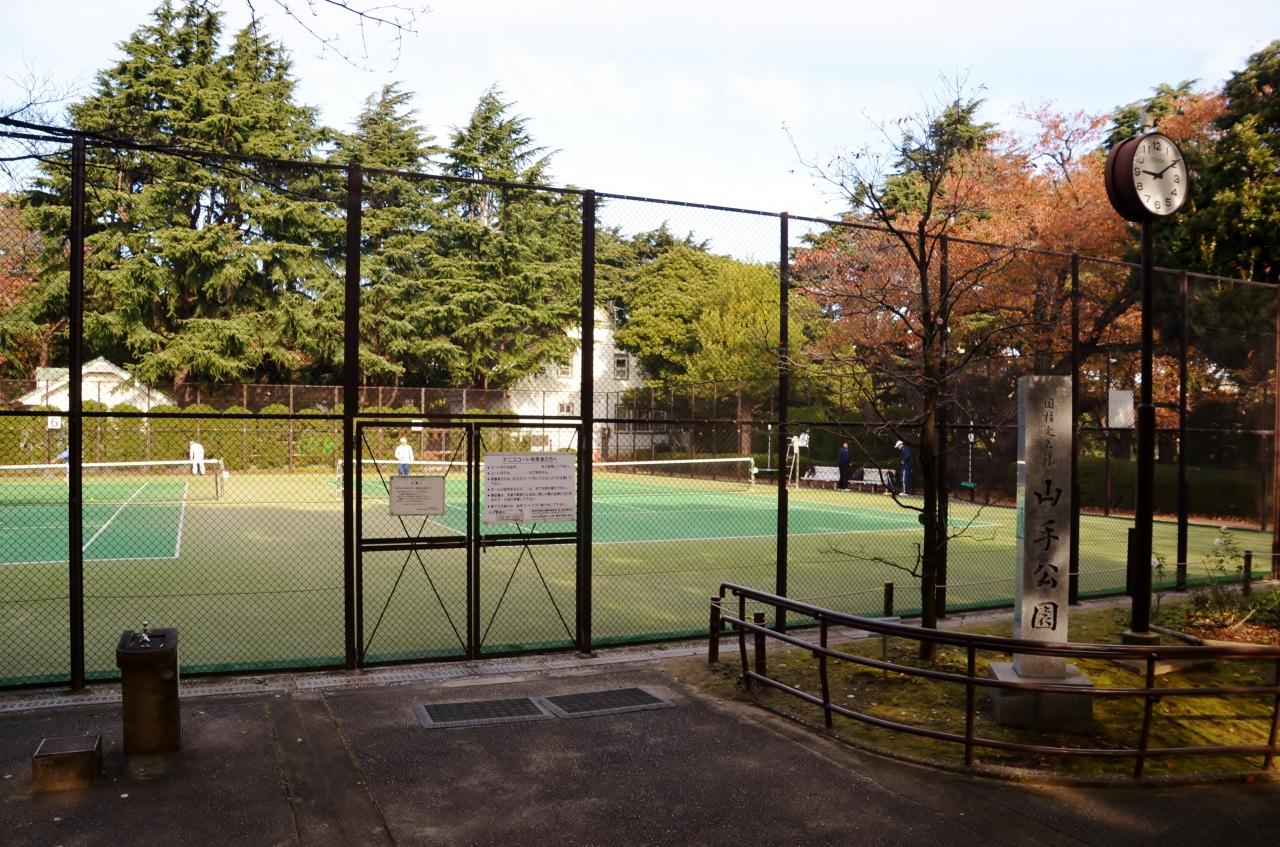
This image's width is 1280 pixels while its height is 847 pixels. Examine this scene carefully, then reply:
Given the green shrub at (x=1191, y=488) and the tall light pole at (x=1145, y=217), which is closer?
the tall light pole at (x=1145, y=217)

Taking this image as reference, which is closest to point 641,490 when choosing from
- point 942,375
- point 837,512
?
point 837,512

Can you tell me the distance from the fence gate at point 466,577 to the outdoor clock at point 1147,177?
500cm

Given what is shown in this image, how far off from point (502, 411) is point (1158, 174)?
24.0 ft

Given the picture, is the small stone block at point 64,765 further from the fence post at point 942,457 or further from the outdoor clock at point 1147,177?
the outdoor clock at point 1147,177

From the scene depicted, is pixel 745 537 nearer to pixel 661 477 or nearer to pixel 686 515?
pixel 686 515

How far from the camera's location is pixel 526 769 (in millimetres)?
5871

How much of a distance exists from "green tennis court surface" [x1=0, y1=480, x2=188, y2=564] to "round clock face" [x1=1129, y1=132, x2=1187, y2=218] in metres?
12.7

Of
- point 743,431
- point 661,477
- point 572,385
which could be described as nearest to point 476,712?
point 572,385

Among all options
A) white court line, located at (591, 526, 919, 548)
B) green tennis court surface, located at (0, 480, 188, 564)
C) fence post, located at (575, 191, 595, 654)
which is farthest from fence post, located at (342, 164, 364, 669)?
white court line, located at (591, 526, 919, 548)

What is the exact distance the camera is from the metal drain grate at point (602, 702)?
7.07 metres

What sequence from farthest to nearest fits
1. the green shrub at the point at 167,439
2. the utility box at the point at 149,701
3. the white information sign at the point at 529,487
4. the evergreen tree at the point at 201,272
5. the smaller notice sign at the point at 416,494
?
the evergreen tree at the point at 201,272, the green shrub at the point at 167,439, the white information sign at the point at 529,487, the smaller notice sign at the point at 416,494, the utility box at the point at 149,701

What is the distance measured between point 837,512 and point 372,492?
13.1 metres

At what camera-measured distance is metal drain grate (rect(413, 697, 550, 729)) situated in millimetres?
6754

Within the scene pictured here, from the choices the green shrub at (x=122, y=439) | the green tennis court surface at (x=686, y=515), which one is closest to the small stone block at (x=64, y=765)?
the green tennis court surface at (x=686, y=515)
